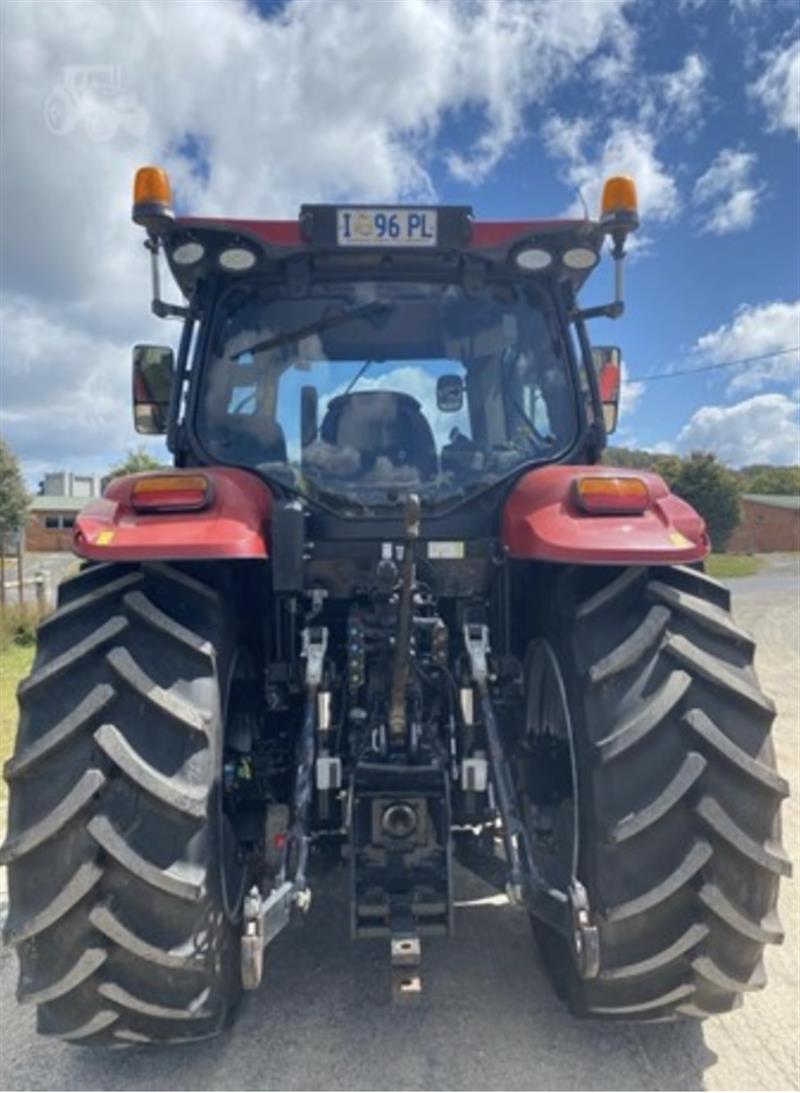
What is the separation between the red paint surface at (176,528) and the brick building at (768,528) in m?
46.2

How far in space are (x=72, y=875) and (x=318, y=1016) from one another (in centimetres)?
105

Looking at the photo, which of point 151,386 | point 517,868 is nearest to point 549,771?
point 517,868

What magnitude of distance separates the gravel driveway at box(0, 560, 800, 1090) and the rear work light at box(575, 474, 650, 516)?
5.25ft

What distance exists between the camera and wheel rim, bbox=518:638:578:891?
256 cm

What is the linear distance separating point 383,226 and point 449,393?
2.23 feet

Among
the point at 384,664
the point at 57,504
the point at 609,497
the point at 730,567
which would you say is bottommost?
the point at 730,567

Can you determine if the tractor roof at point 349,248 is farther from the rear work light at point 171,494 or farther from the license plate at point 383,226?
the rear work light at point 171,494

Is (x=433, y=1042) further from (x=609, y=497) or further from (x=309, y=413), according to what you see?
(x=309, y=413)

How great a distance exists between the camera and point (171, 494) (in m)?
2.45

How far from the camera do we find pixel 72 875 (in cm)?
211

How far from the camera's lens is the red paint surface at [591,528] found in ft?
7.61

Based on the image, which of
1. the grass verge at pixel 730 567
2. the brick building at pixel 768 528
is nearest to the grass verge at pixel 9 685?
the grass verge at pixel 730 567

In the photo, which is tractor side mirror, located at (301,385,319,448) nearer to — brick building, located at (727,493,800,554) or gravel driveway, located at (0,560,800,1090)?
gravel driveway, located at (0,560,800,1090)

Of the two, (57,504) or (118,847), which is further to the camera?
(57,504)
